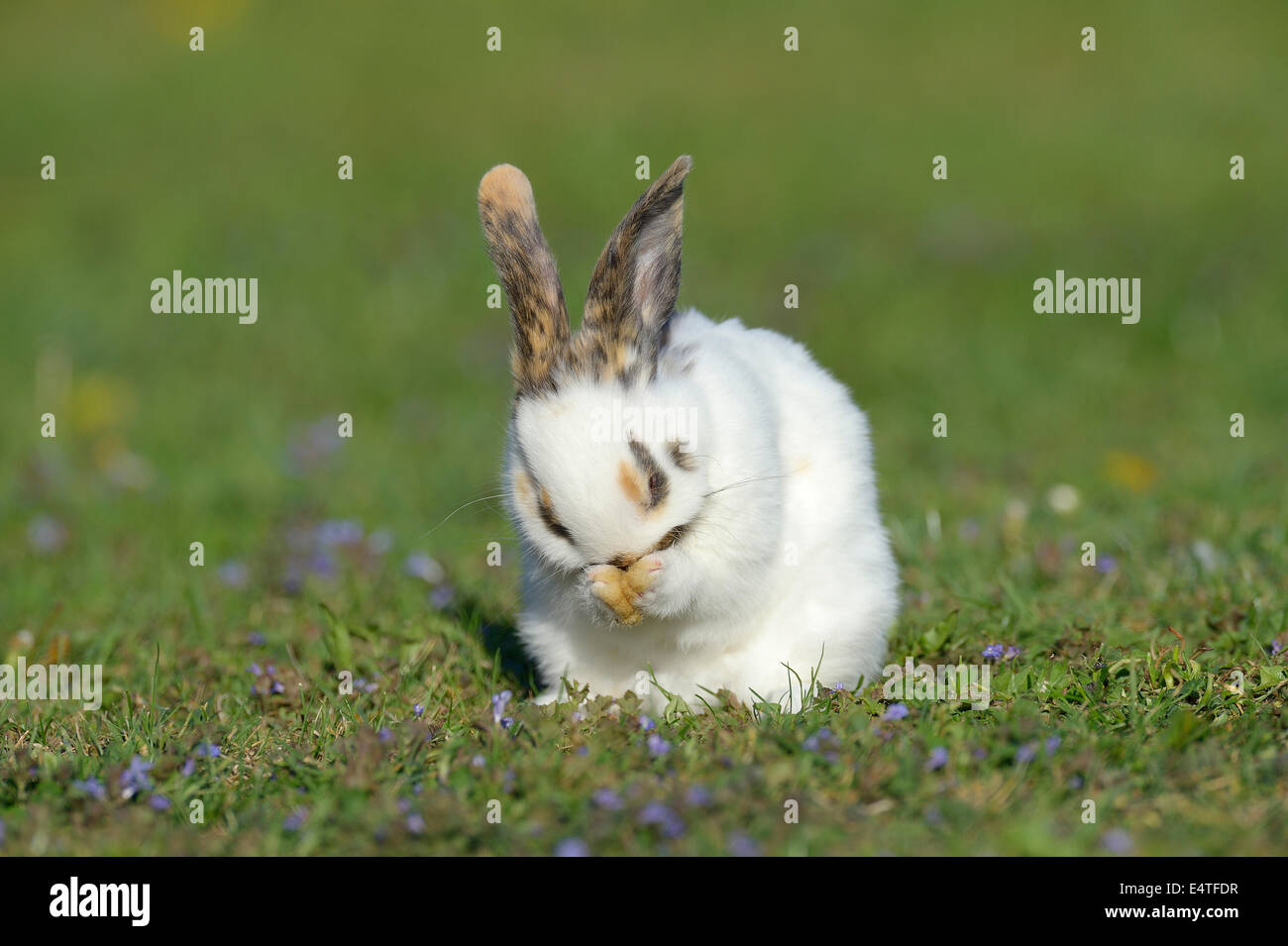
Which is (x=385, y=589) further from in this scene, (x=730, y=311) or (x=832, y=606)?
(x=730, y=311)

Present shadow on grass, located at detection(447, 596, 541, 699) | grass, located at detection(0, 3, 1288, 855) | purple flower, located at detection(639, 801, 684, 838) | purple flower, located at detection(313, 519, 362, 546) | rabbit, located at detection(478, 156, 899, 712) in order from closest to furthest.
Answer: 1. purple flower, located at detection(639, 801, 684, 838)
2. grass, located at detection(0, 3, 1288, 855)
3. rabbit, located at detection(478, 156, 899, 712)
4. shadow on grass, located at detection(447, 596, 541, 699)
5. purple flower, located at detection(313, 519, 362, 546)

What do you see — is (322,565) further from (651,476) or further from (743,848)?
(743,848)

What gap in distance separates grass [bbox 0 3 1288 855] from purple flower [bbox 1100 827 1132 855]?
0.08 ft

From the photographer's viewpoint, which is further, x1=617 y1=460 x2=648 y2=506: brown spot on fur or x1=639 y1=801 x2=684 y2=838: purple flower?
x1=617 y1=460 x2=648 y2=506: brown spot on fur

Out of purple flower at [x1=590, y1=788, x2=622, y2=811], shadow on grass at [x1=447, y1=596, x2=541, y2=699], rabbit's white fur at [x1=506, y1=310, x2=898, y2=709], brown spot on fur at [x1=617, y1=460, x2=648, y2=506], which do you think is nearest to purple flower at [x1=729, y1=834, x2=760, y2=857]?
purple flower at [x1=590, y1=788, x2=622, y2=811]

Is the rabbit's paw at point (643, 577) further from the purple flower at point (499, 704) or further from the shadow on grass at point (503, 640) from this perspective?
the shadow on grass at point (503, 640)

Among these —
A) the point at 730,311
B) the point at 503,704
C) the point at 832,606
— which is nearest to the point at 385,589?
the point at 503,704

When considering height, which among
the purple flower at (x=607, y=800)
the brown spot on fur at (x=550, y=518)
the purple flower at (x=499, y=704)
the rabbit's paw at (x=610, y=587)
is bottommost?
the purple flower at (x=607, y=800)

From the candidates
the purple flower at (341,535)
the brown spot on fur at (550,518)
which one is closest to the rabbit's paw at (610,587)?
the brown spot on fur at (550,518)

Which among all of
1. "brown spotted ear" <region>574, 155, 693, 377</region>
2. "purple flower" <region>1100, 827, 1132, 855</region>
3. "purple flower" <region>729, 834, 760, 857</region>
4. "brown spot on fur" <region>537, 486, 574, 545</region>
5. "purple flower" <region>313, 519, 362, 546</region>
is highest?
"brown spotted ear" <region>574, 155, 693, 377</region>

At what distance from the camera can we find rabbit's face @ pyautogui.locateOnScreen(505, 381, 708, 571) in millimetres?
3836

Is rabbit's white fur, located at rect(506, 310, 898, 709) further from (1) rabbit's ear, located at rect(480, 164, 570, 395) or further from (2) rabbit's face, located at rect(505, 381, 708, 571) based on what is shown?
(1) rabbit's ear, located at rect(480, 164, 570, 395)

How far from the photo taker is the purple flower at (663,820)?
3.28m

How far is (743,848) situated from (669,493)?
106 cm
